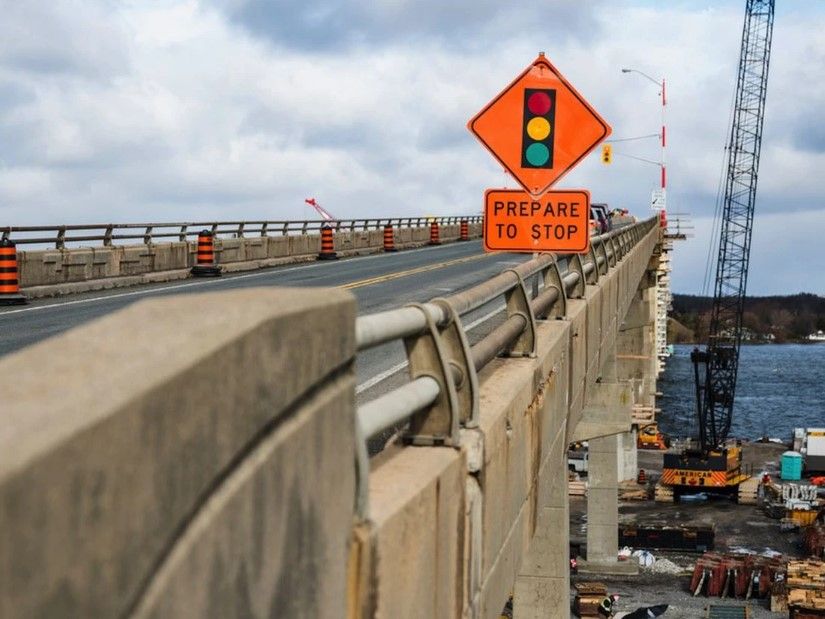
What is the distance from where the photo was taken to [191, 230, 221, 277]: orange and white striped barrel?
3384 centimetres

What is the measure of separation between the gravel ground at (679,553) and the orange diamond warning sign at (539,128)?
1221 inches

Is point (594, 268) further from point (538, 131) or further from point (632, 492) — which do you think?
point (632, 492)

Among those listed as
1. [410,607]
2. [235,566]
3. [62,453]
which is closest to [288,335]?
[235,566]

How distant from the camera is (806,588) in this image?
3919 centimetres

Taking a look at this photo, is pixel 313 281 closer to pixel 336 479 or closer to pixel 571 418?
pixel 571 418

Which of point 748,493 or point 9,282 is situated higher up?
point 9,282

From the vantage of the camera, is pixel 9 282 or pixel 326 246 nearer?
pixel 9 282

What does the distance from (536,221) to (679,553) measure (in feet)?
136

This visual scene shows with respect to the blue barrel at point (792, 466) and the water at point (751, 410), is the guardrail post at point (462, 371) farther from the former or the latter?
the water at point (751, 410)

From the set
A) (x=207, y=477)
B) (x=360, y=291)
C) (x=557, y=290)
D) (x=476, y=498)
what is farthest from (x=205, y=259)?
(x=207, y=477)

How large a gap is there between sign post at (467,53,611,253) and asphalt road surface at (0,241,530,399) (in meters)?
2.05

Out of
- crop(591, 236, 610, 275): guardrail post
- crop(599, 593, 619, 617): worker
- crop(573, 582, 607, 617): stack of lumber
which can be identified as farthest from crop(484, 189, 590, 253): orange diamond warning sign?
crop(599, 593, 619, 617): worker

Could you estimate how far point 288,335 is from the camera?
2.80m

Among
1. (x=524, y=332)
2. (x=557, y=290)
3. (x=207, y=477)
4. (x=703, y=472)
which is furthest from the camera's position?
(x=703, y=472)
